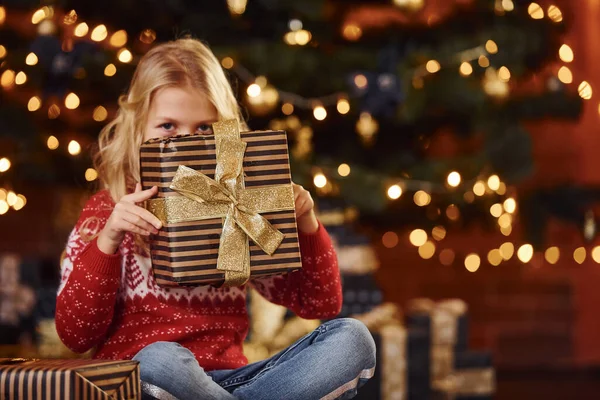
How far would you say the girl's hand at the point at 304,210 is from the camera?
1.34 m

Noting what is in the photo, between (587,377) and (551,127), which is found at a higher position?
(551,127)

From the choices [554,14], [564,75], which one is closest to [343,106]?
[554,14]

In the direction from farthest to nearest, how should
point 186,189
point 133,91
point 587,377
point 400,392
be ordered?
point 587,377, point 400,392, point 133,91, point 186,189

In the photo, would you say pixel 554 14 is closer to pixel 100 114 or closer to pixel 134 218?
pixel 100 114

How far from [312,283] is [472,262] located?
1.67 m

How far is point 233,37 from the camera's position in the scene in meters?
2.29

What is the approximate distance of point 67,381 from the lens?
1.00 m

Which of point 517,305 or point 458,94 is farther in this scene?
point 517,305

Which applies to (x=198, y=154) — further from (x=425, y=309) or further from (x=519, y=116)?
(x=519, y=116)

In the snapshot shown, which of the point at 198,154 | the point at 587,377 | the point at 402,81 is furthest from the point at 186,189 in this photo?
the point at 587,377

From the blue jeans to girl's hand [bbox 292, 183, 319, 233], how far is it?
0.61 feet

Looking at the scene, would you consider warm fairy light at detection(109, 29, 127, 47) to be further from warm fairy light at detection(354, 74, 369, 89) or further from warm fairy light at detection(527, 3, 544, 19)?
warm fairy light at detection(527, 3, 544, 19)

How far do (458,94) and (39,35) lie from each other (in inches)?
39.5

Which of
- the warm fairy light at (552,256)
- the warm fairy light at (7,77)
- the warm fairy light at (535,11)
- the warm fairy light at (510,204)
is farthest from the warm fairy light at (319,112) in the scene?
the warm fairy light at (552,256)
